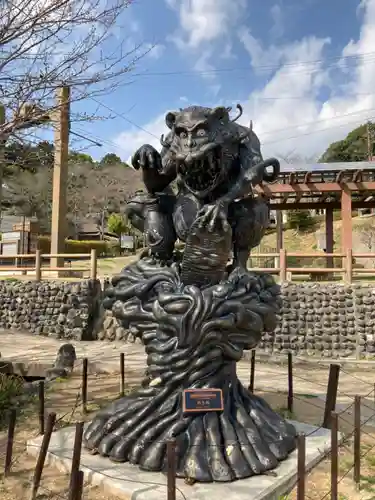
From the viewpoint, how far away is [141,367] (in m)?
8.95

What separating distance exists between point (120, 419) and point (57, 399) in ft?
9.51

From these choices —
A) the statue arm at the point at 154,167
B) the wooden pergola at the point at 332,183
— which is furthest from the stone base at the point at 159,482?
the wooden pergola at the point at 332,183

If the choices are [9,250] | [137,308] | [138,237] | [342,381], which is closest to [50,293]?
[9,250]

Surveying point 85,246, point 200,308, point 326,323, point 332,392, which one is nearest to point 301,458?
point 200,308

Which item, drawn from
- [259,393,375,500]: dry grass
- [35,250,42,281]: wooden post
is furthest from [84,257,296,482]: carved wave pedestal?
[35,250,42,281]: wooden post

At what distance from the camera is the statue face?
11.9ft

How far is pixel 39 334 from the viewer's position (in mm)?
13367

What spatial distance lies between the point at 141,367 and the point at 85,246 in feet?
77.7

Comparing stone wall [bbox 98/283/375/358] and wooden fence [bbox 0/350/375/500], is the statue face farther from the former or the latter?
stone wall [bbox 98/283/375/358]

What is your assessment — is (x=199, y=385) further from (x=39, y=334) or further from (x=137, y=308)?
(x=39, y=334)

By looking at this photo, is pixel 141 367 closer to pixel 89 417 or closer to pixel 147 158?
pixel 89 417

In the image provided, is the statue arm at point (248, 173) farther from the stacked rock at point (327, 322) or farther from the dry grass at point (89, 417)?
the stacked rock at point (327, 322)

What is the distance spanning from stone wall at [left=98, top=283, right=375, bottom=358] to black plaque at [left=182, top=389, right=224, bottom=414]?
7.89 meters

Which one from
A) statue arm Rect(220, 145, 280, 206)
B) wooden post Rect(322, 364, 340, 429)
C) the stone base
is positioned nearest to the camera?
the stone base
